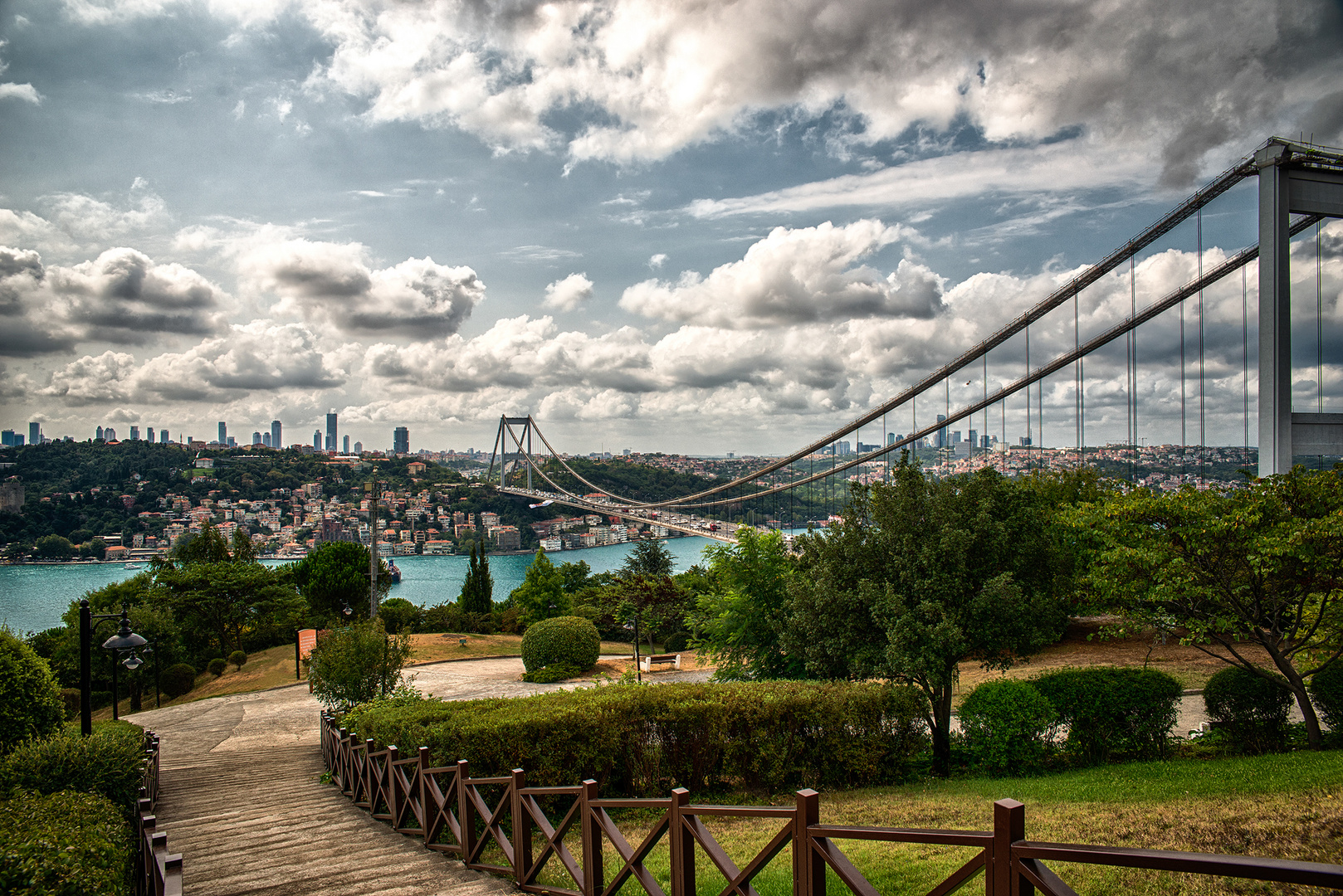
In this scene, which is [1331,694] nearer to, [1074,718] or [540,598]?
[1074,718]

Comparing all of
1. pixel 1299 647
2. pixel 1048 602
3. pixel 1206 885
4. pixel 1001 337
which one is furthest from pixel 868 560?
A: pixel 1001 337

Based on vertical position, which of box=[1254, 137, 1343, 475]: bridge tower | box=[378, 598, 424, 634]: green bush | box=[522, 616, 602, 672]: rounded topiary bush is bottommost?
box=[378, 598, 424, 634]: green bush

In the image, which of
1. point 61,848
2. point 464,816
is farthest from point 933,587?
point 61,848

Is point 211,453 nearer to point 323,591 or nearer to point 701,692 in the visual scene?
point 323,591

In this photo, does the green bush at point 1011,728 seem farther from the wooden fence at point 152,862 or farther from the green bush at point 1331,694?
the wooden fence at point 152,862

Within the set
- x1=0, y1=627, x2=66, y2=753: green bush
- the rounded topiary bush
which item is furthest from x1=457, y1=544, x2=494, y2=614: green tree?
x1=0, y1=627, x2=66, y2=753: green bush

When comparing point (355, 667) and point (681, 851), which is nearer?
point (681, 851)

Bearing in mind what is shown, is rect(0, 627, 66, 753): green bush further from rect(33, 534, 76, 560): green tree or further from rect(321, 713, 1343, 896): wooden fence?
rect(33, 534, 76, 560): green tree
